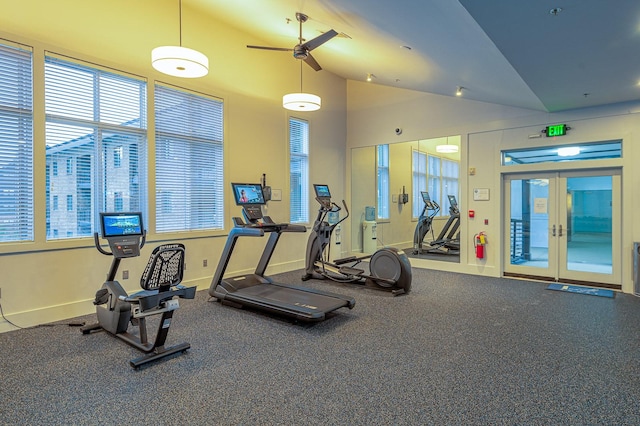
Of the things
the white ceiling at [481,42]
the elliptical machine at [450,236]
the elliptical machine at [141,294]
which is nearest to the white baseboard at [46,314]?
the elliptical machine at [141,294]

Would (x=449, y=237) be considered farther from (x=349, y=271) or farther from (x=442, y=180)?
(x=349, y=271)

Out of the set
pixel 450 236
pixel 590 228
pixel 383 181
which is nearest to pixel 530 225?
pixel 590 228

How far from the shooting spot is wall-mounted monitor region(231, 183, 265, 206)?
4.76 metres

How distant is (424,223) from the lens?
859cm

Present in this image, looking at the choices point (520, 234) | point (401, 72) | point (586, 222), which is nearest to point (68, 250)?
point (401, 72)

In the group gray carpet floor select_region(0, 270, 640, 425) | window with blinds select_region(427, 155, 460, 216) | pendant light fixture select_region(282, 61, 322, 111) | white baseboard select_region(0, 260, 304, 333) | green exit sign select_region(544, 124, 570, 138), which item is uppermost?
pendant light fixture select_region(282, 61, 322, 111)

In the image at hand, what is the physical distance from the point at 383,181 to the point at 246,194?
497 cm

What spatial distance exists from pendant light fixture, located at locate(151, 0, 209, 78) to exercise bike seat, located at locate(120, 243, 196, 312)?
2.04 metres

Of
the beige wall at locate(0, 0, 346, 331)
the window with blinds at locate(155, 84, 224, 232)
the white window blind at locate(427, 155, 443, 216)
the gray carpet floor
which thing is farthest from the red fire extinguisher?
the window with blinds at locate(155, 84, 224, 232)

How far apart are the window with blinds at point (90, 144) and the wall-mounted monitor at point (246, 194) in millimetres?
1443

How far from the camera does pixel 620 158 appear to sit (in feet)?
17.8

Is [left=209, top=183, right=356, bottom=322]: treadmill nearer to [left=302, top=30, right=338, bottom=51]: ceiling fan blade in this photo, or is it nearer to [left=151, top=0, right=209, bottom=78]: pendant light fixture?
[left=151, top=0, right=209, bottom=78]: pendant light fixture

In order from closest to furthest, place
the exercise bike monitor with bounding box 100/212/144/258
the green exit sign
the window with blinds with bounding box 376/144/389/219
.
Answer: the exercise bike monitor with bounding box 100/212/144/258 → the green exit sign → the window with blinds with bounding box 376/144/389/219

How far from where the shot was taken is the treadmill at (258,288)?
421 cm
